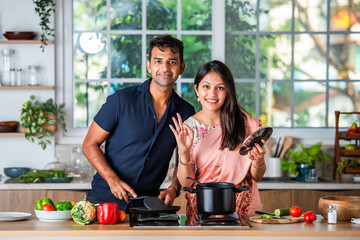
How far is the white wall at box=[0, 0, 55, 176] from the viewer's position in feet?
15.8

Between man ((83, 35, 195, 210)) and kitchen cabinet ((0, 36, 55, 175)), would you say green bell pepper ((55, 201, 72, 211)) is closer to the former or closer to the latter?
man ((83, 35, 195, 210))

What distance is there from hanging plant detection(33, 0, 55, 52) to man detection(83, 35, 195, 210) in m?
1.88

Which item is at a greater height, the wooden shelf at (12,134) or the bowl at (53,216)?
the wooden shelf at (12,134)

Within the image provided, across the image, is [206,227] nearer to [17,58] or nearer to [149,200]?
[149,200]

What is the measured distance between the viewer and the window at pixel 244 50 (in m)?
4.93

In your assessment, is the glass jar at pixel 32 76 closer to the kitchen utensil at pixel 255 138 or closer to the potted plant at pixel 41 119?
the potted plant at pixel 41 119

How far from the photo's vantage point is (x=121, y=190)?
9.23 ft

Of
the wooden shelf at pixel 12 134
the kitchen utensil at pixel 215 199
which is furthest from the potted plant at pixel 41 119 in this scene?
the kitchen utensil at pixel 215 199

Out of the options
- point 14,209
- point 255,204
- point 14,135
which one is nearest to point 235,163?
point 255,204

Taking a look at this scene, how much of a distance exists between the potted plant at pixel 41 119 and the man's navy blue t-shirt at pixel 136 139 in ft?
5.64

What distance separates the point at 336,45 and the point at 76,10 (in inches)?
94.7

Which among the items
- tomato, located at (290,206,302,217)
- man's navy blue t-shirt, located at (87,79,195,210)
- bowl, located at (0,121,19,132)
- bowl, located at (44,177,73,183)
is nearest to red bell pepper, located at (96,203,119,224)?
man's navy blue t-shirt, located at (87,79,195,210)

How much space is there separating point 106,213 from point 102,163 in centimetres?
63

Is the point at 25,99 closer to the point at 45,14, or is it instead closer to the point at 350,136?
the point at 45,14
